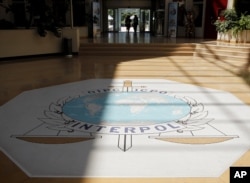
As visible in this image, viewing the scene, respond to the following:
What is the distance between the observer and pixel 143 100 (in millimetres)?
5527

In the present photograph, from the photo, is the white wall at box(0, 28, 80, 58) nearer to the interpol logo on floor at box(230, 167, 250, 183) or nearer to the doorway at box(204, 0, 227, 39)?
the doorway at box(204, 0, 227, 39)

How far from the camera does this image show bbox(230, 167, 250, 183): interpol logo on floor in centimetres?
255

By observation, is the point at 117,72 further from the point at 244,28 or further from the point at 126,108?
the point at 244,28

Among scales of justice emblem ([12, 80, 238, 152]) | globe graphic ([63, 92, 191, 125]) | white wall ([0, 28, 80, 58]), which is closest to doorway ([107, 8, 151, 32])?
white wall ([0, 28, 80, 58])

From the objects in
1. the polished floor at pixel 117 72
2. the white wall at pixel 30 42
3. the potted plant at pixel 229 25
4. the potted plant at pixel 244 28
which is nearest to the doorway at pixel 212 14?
the potted plant at pixel 229 25

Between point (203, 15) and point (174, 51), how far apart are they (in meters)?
5.12

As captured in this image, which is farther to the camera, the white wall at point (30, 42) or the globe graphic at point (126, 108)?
the white wall at point (30, 42)

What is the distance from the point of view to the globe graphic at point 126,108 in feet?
14.7

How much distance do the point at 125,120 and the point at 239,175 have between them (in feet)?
6.88

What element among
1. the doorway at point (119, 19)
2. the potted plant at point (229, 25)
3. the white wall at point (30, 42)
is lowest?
the white wall at point (30, 42)

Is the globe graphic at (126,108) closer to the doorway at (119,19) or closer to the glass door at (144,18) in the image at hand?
the doorway at (119,19)

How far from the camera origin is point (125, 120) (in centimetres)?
445

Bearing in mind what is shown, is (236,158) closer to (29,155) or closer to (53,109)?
(29,155)

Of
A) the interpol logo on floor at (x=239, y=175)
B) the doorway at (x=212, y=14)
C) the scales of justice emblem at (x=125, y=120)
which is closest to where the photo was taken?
the interpol logo on floor at (x=239, y=175)
